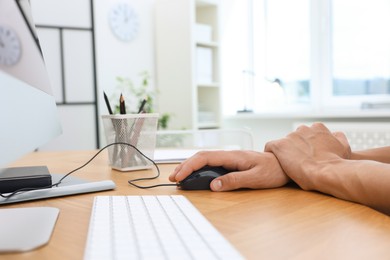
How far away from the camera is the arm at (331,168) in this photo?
0.63 metres

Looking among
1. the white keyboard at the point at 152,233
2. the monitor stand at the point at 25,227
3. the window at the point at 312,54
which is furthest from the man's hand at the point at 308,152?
the window at the point at 312,54

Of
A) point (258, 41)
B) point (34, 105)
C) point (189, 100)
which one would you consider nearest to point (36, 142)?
point (34, 105)

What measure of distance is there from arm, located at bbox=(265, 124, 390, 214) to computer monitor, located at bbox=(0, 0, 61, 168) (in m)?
0.43

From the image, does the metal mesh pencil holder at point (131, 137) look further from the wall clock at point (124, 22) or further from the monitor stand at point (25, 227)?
the wall clock at point (124, 22)

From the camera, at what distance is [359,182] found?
64 cm

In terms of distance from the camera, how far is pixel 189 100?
3.16m

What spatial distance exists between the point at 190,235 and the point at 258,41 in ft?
11.1

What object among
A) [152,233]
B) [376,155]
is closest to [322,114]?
[376,155]

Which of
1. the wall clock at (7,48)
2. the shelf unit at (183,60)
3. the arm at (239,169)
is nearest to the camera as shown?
the wall clock at (7,48)

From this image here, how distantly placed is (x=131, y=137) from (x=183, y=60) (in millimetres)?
2269

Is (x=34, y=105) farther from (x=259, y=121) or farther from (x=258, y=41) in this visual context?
(x=258, y=41)

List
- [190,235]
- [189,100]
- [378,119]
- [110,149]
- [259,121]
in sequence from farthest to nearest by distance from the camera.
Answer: [259,121], [189,100], [378,119], [110,149], [190,235]

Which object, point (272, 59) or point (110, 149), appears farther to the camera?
point (272, 59)

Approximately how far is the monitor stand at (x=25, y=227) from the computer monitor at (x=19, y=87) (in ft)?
0.26
